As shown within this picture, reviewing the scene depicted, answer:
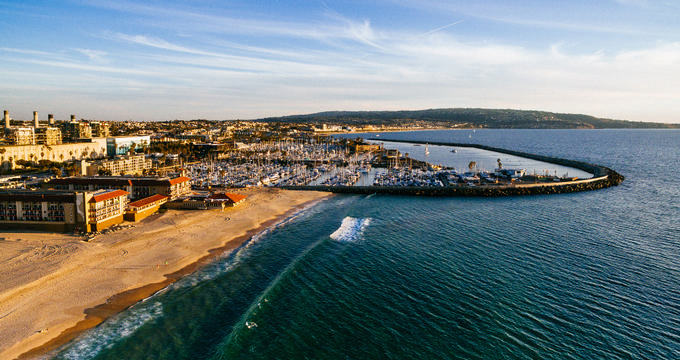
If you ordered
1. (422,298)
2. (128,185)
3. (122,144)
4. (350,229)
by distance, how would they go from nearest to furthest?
(422,298) < (350,229) < (128,185) < (122,144)

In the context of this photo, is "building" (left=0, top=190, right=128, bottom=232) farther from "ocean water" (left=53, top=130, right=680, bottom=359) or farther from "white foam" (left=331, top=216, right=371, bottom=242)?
"white foam" (left=331, top=216, right=371, bottom=242)

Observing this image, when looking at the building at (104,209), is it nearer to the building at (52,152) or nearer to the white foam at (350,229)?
the white foam at (350,229)

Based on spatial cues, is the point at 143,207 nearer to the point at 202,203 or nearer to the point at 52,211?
the point at 202,203

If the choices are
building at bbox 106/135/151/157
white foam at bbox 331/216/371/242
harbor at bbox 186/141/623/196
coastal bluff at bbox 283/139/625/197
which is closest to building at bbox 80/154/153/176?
harbor at bbox 186/141/623/196

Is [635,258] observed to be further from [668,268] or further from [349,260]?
[349,260]

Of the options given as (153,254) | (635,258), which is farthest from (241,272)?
(635,258)

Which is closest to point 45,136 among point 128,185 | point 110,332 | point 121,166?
point 121,166
